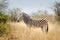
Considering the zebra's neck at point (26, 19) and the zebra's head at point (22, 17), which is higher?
the zebra's head at point (22, 17)

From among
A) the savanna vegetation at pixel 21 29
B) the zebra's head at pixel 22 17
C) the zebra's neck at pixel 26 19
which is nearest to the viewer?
the savanna vegetation at pixel 21 29

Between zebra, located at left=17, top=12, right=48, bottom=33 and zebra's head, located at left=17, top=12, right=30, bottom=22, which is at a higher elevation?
zebra's head, located at left=17, top=12, right=30, bottom=22

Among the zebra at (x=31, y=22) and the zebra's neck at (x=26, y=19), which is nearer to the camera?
the zebra at (x=31, y=22)

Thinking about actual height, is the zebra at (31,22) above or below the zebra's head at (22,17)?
below

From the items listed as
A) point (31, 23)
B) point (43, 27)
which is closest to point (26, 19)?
point (31, 23)

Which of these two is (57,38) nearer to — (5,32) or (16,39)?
(16,39)

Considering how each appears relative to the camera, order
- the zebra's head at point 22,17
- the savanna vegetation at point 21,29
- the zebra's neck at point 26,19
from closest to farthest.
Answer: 1. the savanna vegetation at point 21,29
2. the zebra's head at point 22,17
3. the zebra's neck at point 26,19

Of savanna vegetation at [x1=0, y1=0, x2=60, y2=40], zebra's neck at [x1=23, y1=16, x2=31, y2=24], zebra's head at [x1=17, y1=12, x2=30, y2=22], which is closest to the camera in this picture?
savanna vegetation at [x1=0, y1=0, x2=60, y2=40]

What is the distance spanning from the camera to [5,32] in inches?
360

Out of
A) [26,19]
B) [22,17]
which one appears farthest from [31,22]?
[22,17]

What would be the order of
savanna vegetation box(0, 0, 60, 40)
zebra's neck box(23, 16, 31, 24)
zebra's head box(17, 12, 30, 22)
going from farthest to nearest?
zebra's neck box(23, 16, 31, 24), zebra's head box(17, 12, 30, 22), savanna vegetation box(0, 0, 60, 40)

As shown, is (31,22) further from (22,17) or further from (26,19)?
(22,17)

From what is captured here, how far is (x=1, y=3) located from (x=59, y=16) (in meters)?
8.12

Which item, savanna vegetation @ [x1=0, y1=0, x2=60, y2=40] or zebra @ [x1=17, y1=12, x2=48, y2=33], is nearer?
savanna vegetation @ [x1=0, y1=0, x2=60, y2=40]
